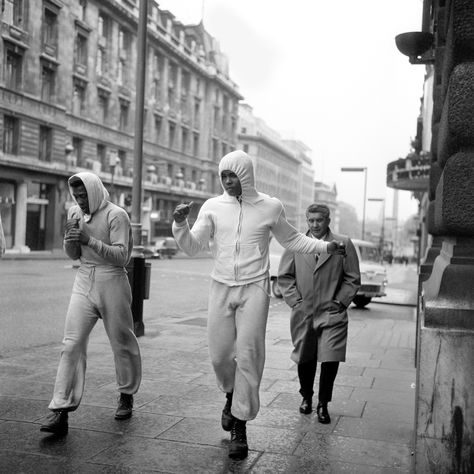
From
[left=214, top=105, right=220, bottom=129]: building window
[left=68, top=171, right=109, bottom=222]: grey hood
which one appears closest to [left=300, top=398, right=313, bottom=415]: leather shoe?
[left=68, top=171, right=109, bottom=222]: grey hood

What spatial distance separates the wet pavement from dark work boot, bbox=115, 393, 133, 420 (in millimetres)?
62

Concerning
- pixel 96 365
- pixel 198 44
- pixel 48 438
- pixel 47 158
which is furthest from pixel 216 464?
pixel 198 44

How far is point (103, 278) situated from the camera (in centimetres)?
486

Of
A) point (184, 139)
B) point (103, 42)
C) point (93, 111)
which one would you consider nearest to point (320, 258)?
point (93, 111)

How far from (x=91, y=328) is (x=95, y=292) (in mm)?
269

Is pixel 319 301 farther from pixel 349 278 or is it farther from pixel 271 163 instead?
pixel 271 163

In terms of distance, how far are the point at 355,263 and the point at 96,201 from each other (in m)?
2.10

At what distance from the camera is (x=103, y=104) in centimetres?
4941

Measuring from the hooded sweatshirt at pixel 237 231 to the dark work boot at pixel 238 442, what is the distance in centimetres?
91

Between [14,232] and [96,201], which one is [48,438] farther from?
[14,232]

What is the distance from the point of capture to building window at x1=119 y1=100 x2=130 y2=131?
52.4 meters

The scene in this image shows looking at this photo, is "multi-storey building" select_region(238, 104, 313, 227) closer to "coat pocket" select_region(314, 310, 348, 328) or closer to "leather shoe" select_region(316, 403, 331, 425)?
"coat pocket" select_region(314, 310, 348, 328)

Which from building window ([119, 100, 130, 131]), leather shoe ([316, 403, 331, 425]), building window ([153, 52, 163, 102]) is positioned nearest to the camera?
leather shoe ([316, 403, 331, 425])

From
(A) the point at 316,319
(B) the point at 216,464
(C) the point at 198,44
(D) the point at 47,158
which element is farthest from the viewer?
(C) the point at 198,44
